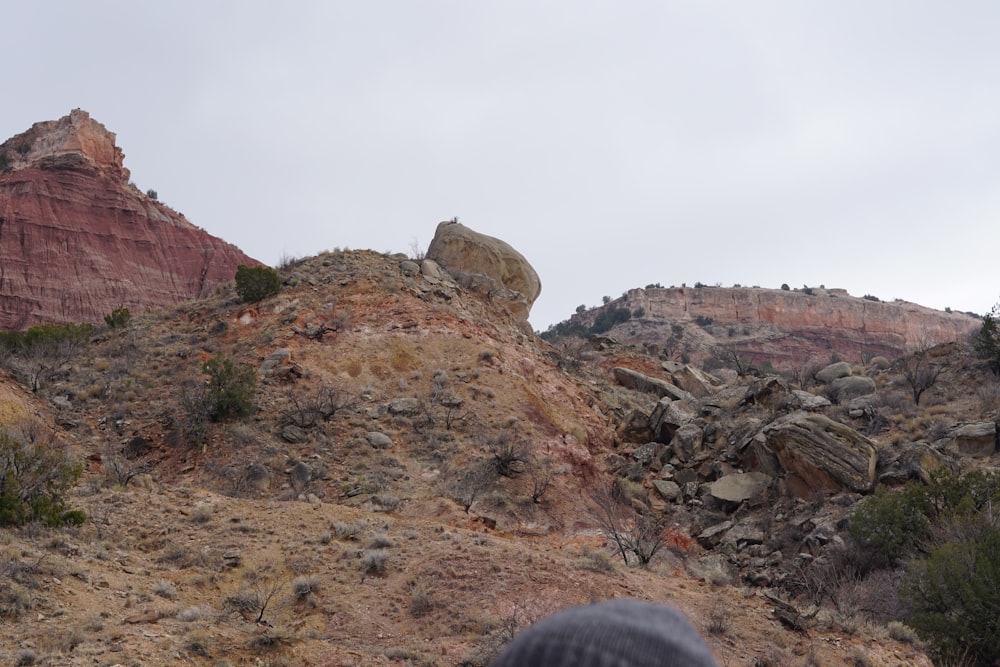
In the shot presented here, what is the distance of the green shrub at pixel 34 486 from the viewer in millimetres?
10836

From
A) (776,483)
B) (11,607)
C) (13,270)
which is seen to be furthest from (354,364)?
(13,270)

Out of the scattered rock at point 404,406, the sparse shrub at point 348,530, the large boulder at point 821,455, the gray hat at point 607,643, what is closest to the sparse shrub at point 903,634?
the large boulder at point 821,455

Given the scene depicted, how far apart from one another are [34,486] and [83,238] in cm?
4744

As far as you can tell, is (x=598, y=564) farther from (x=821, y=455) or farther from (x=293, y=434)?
(x=293, y=434)

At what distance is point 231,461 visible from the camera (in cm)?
1772

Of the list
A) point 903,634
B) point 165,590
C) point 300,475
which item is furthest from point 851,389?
point 165,590

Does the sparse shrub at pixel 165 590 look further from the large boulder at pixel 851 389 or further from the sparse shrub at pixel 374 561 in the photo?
the large boulder at pixel 851 389

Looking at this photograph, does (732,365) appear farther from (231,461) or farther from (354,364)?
(231,461)

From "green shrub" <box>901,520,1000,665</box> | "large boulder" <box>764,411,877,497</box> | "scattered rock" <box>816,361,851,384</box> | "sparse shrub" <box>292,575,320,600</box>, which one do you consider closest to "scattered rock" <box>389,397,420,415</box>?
"large boulder" <box>764,411,877,497</box>

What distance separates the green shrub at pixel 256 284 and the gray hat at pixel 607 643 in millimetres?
26418

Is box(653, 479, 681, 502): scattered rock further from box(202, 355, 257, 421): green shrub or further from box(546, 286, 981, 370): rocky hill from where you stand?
box(546, 286, 981, 370): rocky hill

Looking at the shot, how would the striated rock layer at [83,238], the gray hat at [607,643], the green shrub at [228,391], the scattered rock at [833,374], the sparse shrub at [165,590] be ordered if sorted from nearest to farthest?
1. the gray hat at [607,643]
2. the sparse shrub at [165,590]
3. the green shrub at [228,391]
4. the scattered rock at [833,374]
5. the striated rock layer at [83,238]

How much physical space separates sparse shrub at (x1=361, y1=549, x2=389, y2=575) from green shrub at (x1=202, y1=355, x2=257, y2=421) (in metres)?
9.13

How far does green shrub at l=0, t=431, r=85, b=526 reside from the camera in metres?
10.8
